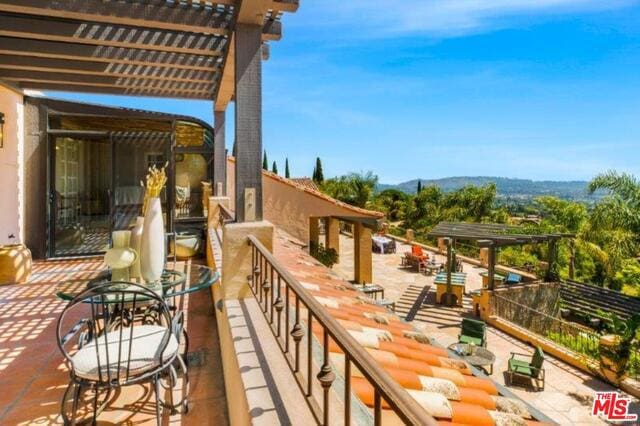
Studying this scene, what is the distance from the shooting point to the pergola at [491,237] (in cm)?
1039

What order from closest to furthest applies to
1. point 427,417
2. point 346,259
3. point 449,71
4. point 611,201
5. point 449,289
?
point 427,417 < point 449,289 < point 611,201 < point 346,259 < point 449,71

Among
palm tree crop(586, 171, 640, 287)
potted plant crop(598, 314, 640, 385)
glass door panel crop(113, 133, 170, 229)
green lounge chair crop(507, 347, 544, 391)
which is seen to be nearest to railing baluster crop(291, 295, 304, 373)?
glass door panel crop(113, 133, 170, 229)

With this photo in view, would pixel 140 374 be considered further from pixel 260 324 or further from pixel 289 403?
pixel 289 403

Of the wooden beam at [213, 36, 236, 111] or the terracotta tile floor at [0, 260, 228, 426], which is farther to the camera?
the wooden beam at [213, 36, 236, 111]

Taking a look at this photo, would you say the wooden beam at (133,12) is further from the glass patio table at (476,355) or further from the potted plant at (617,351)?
the potted plant at (617,351)

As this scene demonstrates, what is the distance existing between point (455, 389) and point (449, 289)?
34.2 feet

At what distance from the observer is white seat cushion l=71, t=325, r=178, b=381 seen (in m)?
1.86

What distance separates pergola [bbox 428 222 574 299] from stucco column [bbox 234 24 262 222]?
943 cm

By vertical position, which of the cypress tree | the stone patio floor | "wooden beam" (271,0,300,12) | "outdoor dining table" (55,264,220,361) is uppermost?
the cypress tree

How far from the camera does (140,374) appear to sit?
75.9 inches

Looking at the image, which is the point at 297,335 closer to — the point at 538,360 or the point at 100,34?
the point at 100,34

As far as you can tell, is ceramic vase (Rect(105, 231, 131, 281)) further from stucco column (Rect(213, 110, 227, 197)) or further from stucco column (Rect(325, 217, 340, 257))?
stucco column (Rect(325, 217, 340, 257))

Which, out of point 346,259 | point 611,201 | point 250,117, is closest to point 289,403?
point 250,117

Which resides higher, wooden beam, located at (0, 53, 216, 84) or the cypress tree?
the cypress tree
